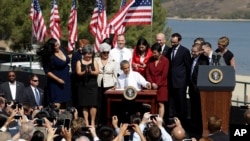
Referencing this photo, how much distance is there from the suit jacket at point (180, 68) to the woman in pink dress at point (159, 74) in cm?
17

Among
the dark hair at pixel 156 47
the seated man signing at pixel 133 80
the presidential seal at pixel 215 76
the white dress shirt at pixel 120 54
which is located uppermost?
the dark hair at pixel 156 47

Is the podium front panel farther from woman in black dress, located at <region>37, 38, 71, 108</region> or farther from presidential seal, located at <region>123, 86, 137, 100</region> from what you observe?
woman in black dress, located at <region>37, 38, 71, 108</region>

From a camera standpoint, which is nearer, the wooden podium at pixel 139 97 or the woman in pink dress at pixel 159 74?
the wooden podium at pixel 139 97

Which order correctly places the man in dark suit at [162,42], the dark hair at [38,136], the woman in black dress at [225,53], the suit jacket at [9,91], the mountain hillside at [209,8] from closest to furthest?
the dark hair at [38,136]
the woman in black dress at [225,53]
the man in dark suit at [162,42]
the suit jacket at [9,91]
the mountain hillside at [209,8]

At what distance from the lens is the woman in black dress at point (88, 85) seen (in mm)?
15273

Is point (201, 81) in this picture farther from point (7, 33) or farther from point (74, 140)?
point (7, 33)

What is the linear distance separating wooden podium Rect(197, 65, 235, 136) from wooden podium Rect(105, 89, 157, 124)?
1226 millimetres

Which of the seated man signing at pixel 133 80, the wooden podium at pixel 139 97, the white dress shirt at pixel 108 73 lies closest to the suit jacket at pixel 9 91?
the white dress shirt at pixel 108 73

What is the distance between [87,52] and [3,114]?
7.60 feet

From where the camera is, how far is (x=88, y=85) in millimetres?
15492

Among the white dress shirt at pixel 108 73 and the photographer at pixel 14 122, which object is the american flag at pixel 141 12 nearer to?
the white dress shirt at pixel 108 73

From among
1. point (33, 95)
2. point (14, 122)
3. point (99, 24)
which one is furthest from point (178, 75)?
point (99, 24)

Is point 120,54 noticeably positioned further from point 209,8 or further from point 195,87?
point 209,8

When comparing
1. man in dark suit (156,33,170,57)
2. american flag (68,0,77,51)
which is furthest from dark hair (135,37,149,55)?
american flag (68,0,77,51)
